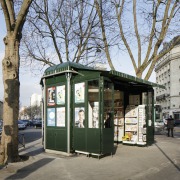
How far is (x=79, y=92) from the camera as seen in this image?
1227cm

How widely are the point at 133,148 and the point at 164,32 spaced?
898 cm

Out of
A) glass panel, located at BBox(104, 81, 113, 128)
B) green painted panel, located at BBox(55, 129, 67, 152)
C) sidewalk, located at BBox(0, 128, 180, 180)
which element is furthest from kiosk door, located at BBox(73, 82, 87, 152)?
glass panel, located at BBox(104, 81, 113, 128)

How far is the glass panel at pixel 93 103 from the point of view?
38.1ft

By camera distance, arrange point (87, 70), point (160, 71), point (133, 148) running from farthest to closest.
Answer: point (160, 71), point (133, 148), point (87, 70)

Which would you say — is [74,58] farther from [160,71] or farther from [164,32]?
[160,71]

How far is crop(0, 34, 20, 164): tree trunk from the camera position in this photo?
10.9 m

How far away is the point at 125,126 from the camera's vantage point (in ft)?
51.9

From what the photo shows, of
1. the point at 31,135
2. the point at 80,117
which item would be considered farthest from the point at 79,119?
the point at 31,135

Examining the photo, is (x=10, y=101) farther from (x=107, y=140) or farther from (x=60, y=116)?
(x=107, y=140)

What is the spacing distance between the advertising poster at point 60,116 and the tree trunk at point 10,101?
217 centimetres

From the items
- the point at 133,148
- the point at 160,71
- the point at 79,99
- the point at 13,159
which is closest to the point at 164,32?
the point at 133,148

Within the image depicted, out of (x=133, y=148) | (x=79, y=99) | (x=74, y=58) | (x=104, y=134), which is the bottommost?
(x=133, y=148)

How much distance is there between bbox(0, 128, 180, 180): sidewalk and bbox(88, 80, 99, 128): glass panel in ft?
4.27

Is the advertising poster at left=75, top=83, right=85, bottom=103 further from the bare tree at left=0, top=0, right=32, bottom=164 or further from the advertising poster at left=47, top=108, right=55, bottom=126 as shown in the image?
the bare tree at left=0, top=0, right=32, bottom=164
